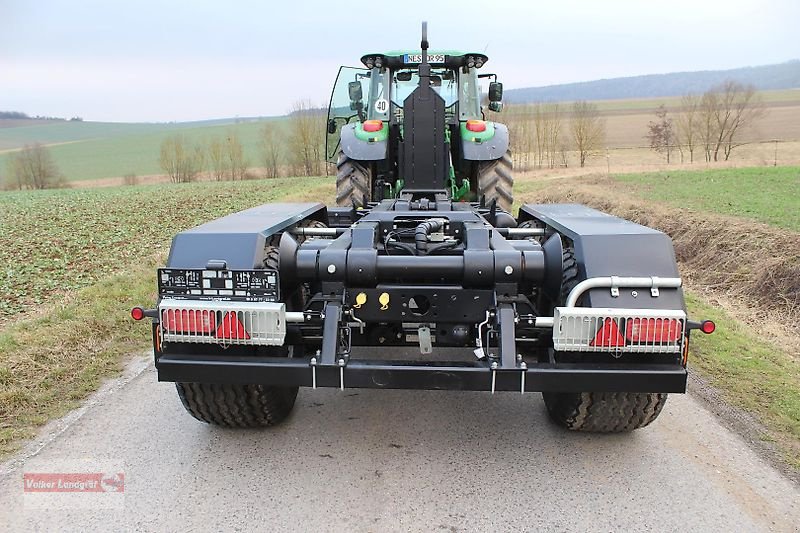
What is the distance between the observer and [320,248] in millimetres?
3627

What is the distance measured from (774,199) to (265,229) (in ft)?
42.5

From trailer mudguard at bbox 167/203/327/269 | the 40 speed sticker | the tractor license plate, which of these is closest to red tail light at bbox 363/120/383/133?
the 40 speed sticker

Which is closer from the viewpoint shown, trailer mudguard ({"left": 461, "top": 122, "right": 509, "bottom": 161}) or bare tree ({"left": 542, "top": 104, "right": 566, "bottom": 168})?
trailer mudguard ({"left": 461, "top": 122, "right": 509, "bottom": 161})

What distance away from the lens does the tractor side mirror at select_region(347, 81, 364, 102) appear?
691 centimetres

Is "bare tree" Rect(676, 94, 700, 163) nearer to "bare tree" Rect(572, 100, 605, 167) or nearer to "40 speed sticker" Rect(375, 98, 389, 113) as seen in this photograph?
"bare tree" Rect(572, 100, 605, 167)

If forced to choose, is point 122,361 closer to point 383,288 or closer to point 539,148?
point 383,288

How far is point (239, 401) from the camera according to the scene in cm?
348

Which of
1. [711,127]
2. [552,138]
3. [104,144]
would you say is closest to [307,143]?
[552,138]

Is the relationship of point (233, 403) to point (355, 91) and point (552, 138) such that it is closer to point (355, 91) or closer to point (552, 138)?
point (355, 91)

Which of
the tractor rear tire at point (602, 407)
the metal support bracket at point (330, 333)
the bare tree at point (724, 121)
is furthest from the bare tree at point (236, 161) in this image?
the tractor rear tire at point (602, 407)

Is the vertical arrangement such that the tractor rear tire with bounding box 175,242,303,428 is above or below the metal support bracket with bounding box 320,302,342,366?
below

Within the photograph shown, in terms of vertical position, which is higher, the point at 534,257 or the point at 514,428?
the point at 534,257

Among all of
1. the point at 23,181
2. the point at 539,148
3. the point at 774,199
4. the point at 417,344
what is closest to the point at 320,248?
the point at 417,344

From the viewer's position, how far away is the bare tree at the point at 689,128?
3959 centimetres
